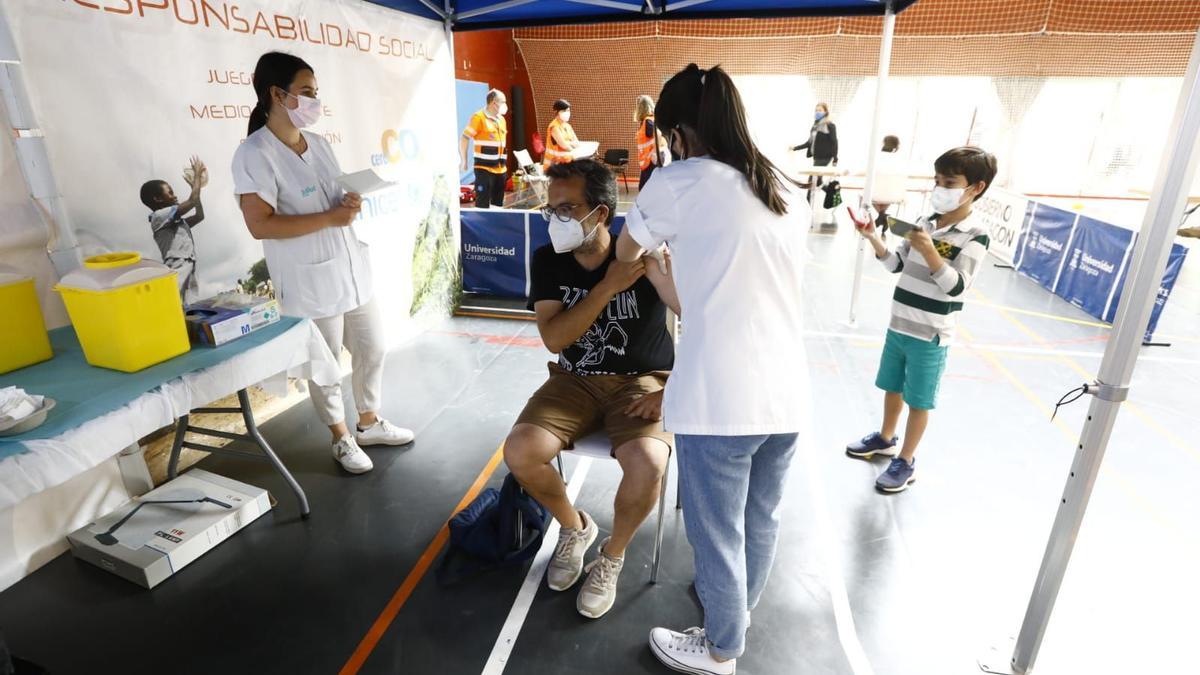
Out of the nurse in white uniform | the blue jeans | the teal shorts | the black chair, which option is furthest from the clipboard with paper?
the black chair

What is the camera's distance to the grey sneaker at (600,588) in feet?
6.81

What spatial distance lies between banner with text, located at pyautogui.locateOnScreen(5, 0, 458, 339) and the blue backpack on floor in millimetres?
1737

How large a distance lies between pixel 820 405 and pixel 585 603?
2.10m

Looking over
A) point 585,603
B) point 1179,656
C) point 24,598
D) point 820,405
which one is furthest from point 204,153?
point 1179,656

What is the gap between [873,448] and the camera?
3.04 m

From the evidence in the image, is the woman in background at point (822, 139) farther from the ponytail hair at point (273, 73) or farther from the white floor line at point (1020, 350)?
the ponytail hair at point (273, 73)

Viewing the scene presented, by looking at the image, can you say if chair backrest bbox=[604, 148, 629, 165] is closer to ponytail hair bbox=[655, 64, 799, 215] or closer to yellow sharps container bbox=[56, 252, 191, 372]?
yellow sharps container bbox=[56, 252, 191, 372]

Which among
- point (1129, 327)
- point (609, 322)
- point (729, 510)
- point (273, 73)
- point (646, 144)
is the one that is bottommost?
point (729, 510)

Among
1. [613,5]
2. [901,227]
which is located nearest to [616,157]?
[613,5]

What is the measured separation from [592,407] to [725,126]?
116cm

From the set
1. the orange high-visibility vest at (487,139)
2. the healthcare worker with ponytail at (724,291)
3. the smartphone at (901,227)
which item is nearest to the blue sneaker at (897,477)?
the smartphone at (901,227)

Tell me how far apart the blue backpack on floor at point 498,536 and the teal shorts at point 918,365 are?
1.63 meters

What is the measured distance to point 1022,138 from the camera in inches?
480

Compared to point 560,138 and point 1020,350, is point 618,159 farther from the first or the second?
point 1020,350
